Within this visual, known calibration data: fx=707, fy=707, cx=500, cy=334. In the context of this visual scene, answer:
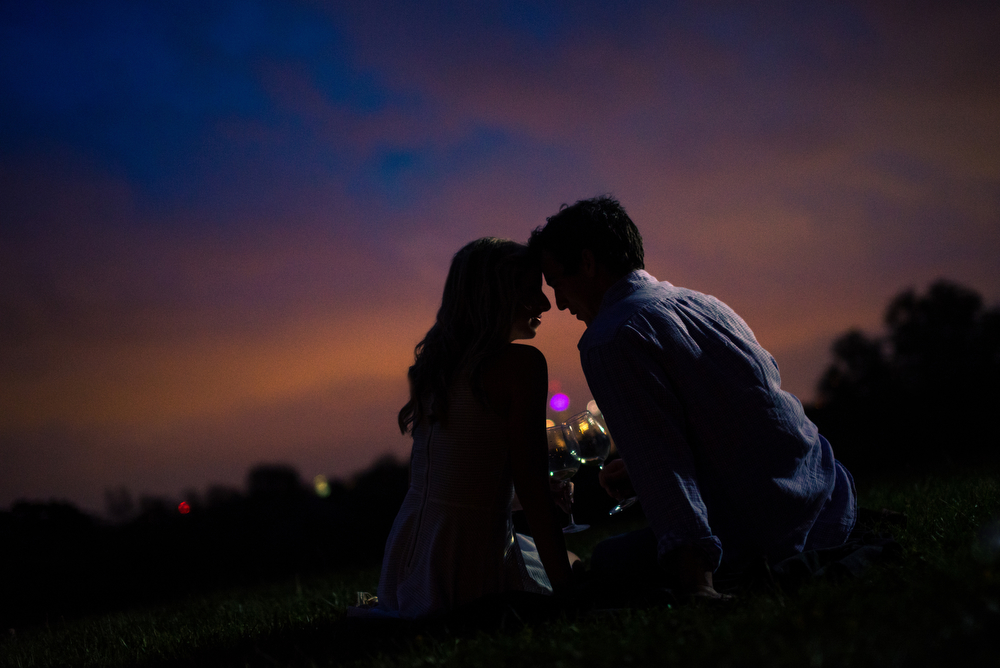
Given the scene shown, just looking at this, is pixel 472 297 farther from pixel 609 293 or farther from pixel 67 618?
pixel 67 618

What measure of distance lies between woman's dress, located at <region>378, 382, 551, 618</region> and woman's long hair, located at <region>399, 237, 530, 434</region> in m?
0.12

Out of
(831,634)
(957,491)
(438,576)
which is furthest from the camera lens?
(957,491)

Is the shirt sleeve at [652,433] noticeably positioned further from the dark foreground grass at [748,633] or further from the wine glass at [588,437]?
the wine glass at [588,437]

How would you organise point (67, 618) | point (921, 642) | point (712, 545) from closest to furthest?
1. point (921, 642)
2. point (712, 545)
3. point (67, 618)

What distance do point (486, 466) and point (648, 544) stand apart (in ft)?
3.51

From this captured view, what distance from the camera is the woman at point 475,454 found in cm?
344

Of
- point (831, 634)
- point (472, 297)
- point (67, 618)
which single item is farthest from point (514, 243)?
point (67, 618)

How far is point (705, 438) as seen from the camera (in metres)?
3.12

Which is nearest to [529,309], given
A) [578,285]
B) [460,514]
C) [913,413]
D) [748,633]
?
[578,285]

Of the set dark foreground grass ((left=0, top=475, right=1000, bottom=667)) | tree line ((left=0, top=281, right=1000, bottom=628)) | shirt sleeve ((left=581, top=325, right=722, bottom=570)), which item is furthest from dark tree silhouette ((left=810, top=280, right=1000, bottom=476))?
shirt sleeve ((left=581, top=325, right=722, bottom=570))

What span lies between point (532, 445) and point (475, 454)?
0.99 ft

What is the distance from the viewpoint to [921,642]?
6.05 feet

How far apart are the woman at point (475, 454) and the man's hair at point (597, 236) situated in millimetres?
219

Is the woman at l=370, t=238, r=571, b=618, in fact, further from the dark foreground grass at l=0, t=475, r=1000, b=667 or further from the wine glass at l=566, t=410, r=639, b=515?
the wine glass at l=566, t=410, r=639, b=515
